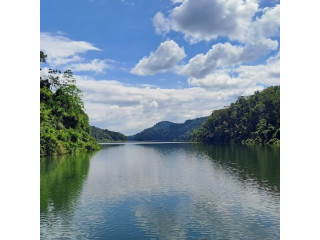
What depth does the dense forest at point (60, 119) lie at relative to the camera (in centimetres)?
8031

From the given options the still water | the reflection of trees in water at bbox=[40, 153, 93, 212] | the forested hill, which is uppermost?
the forested hill

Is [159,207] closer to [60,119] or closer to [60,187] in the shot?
[60,187]

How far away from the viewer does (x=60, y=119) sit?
9962 cm

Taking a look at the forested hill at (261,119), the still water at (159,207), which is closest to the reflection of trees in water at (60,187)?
the still water at (159,207)

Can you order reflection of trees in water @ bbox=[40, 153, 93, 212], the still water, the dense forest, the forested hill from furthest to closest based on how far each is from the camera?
the forested hill
the dense forest
reflection of trees in water @ bbox=[40, 153, 93, 212]
the still water

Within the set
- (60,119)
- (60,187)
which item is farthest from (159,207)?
(60,119)

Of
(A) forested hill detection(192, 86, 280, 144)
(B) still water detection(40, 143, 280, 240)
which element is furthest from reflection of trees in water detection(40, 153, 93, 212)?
(A) forested hill detection(192, 86, 280, 144)

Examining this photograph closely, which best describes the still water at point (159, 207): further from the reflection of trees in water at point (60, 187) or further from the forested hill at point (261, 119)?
the forested hill at point (261, 119)

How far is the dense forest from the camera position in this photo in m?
80.3

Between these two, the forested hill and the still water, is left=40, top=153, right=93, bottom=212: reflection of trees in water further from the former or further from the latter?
the forested hill

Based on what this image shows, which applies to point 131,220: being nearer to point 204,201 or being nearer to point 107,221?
point 107,221

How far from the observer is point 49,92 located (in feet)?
330
